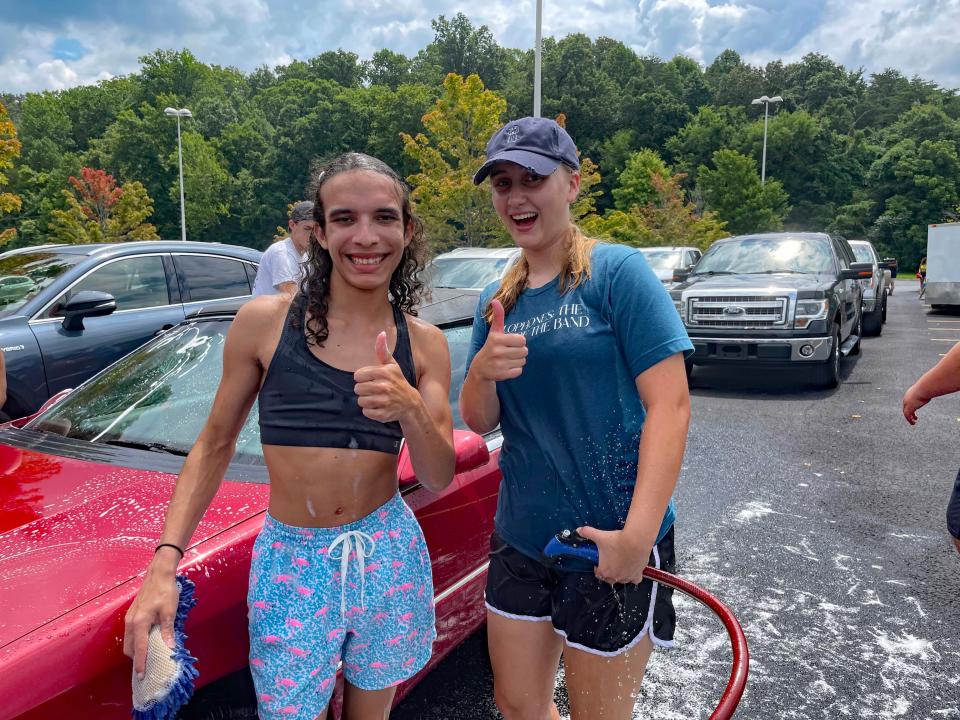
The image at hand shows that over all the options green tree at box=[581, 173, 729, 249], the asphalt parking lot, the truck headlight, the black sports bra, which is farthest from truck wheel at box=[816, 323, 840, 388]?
green tree at box=[581, 173, 729, 249]

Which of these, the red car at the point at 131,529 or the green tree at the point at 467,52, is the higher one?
the green tree at the point at 467,52

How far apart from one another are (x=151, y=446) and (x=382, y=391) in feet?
4.55

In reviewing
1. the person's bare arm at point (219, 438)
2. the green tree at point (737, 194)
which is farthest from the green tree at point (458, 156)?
the green tree at point (737, 194)

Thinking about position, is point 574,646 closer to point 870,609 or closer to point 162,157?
point 870,609

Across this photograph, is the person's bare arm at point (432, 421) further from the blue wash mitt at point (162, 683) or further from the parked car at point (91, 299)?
the parked car at point (91, 299)

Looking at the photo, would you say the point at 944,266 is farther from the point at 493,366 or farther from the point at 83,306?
the point at 493,366

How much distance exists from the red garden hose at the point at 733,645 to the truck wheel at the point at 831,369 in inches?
282

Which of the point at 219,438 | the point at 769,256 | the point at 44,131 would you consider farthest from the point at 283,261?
the point at 44,131

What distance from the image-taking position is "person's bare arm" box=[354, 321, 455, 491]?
1445 millimetres

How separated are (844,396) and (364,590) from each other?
763 cm

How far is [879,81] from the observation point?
86125 millimetres

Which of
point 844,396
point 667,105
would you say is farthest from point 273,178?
point 844,396

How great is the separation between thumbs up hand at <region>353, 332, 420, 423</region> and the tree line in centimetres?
2592

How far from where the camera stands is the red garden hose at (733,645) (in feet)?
4.47
